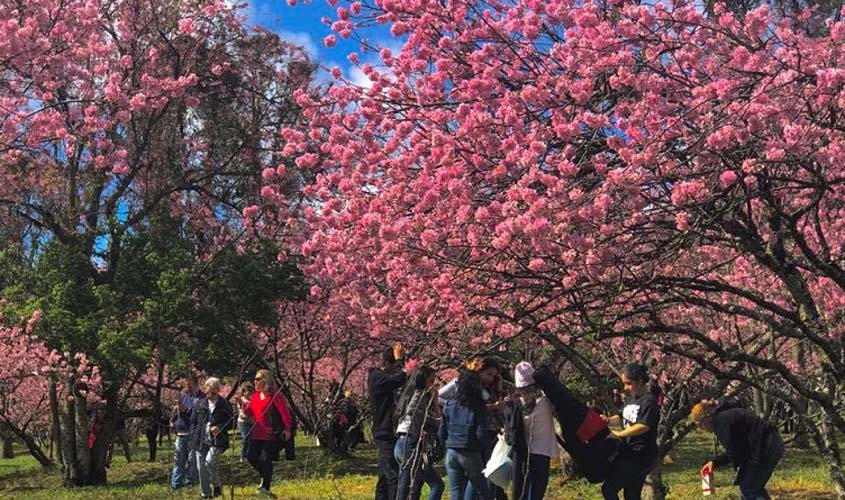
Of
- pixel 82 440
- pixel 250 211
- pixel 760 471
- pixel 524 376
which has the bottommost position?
pixel 760 471

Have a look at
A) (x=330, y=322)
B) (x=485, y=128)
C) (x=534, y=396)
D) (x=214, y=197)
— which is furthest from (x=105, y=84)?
(x=534, y=396)

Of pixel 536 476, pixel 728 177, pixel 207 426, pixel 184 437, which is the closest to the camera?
pixel 728 177

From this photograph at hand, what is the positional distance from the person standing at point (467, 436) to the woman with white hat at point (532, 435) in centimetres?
35

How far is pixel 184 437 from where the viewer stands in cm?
1120

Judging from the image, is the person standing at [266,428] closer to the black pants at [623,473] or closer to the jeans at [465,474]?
the jeans at [465,474]

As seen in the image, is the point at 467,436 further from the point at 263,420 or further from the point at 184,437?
the point at 184,437

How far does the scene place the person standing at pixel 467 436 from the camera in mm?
6469

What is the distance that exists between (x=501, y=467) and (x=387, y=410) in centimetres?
131

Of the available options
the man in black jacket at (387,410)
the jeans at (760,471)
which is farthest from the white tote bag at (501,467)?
the jeans at (760,471)

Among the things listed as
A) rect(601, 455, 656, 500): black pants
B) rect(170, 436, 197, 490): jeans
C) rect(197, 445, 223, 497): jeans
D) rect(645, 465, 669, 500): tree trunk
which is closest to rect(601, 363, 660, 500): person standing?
rect(601, 455, 656, 500): black pants

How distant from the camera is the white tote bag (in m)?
6.40

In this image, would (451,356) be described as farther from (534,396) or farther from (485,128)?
(485,128)

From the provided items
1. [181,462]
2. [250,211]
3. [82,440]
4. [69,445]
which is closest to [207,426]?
[181,462]

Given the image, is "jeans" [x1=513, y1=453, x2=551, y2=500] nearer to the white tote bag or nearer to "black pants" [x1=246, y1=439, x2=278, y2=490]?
the white tote bag
